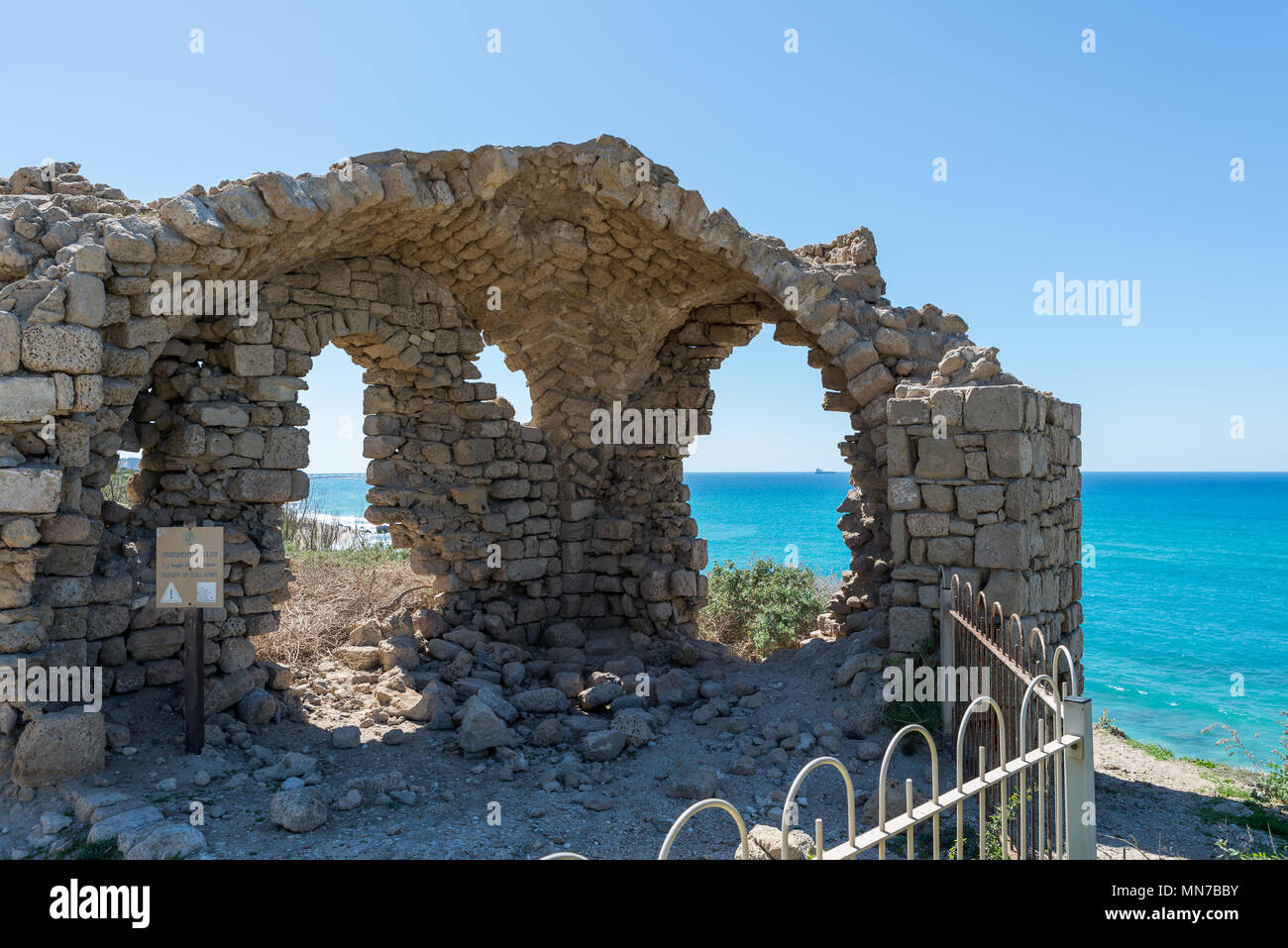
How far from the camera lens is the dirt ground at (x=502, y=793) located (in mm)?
4789

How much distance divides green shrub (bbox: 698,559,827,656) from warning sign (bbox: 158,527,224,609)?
7.16m

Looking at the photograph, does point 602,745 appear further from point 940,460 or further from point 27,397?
point 27,397

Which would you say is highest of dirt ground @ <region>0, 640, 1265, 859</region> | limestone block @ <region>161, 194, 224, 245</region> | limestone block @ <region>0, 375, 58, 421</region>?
limestone block @ <region>161, 194, 224, 245</region>

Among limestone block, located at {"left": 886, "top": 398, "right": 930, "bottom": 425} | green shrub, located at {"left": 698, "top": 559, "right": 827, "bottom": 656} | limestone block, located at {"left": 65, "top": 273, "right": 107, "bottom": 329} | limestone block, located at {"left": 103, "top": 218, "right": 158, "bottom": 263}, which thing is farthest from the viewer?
green shrub, located at {"left": 698, "top": 559, "right": 827, "bottom": 656}

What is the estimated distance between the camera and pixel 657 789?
19.4 feet

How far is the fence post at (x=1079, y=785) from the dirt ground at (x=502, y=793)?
176 centimetres

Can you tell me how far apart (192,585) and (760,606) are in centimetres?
777

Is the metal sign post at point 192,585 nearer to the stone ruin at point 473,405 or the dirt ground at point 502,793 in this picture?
the dirt ground at point 502,793

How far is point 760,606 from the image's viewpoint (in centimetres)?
1181

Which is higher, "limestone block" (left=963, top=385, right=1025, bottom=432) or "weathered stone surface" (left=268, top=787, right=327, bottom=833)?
"limestone block" (left=963, top=385, right=1025, bottom=432)

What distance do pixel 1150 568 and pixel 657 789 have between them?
117 feet

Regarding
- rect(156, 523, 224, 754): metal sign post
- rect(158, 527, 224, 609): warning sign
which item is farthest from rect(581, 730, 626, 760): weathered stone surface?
rect(158, 527, 224, 609): warning sign

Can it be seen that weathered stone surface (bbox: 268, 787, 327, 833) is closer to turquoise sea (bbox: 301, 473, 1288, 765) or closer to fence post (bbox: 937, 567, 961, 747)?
fence post (bbox: 937, 567, 961, 747)

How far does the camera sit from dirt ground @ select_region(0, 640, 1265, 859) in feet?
15.7
